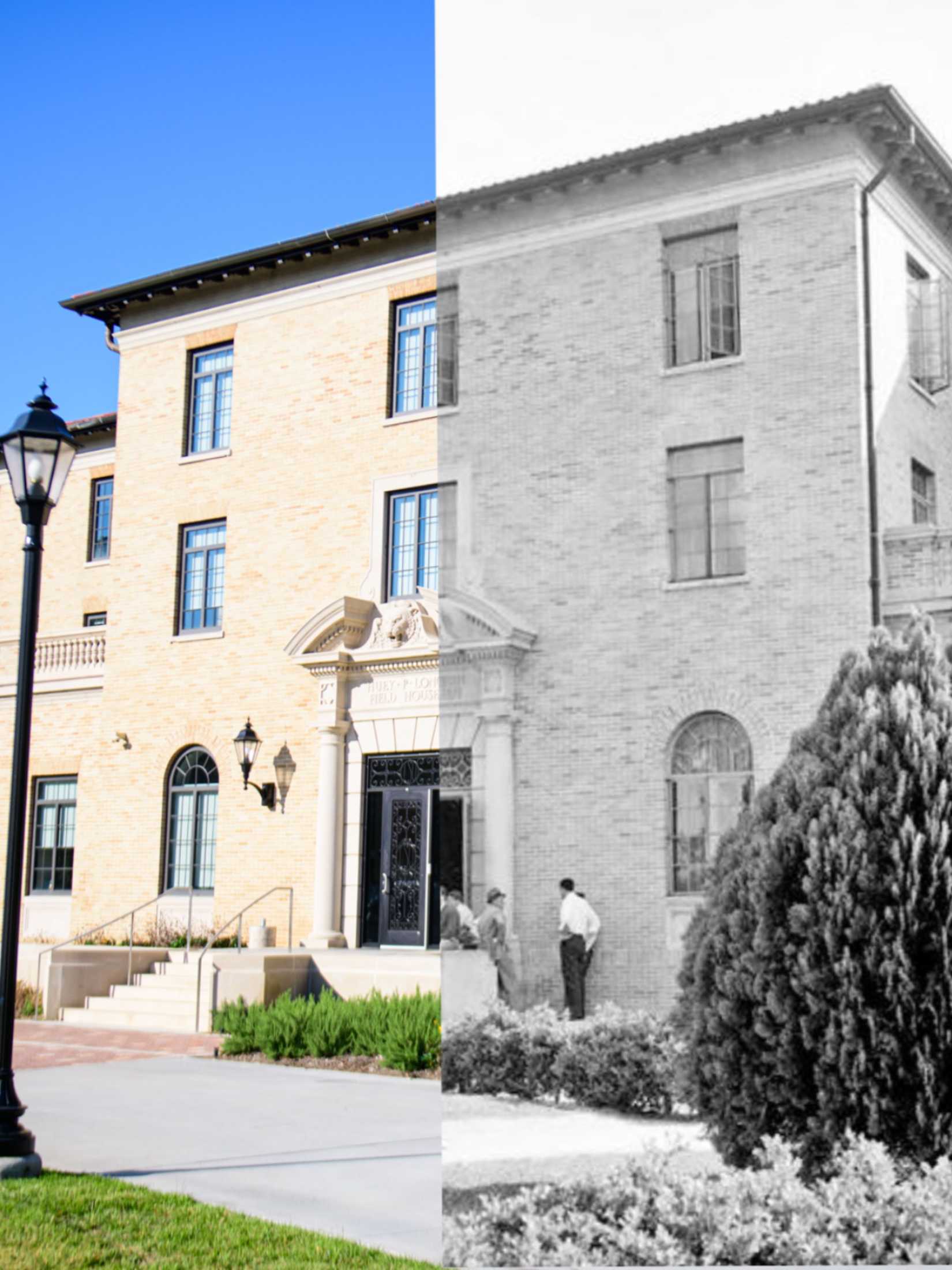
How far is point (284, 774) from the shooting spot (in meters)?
21.3

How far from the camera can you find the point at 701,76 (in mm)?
6480

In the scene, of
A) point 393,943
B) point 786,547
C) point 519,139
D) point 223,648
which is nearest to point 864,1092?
point 786,547

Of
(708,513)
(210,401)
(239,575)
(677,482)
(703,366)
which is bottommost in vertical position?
(708,513)

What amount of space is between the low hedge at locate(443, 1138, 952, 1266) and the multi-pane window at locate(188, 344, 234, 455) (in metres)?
18.9

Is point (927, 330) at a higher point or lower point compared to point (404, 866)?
higher

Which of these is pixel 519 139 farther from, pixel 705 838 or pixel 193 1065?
pixel 193 1065

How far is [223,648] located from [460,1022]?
55.7 feet

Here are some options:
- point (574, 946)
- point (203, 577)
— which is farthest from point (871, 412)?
point (203, 577)

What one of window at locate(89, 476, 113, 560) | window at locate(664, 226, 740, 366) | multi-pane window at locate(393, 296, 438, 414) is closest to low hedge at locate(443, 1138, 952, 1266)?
window at locate(664, 226, 740, 366)

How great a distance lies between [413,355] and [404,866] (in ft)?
23.8

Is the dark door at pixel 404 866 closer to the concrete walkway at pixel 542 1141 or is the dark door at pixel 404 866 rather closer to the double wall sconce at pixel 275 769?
the double wall sconce at pixel 275 769

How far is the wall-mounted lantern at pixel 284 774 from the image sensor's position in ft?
69.8

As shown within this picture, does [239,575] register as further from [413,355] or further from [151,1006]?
[151,1006]

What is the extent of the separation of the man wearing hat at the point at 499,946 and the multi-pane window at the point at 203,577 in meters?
17.4
